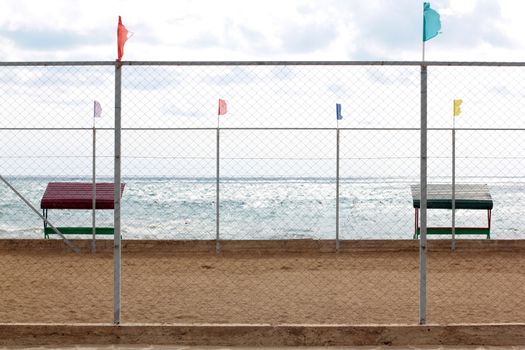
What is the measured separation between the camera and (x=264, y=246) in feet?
47.3

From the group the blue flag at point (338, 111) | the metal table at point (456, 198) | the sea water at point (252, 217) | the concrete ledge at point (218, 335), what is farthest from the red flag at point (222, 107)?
the concrete ledge at point (218, 335)

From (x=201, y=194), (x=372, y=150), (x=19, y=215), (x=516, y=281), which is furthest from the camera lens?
(x=201, y=194)

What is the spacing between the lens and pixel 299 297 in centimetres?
941

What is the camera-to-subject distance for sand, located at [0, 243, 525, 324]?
8.20m

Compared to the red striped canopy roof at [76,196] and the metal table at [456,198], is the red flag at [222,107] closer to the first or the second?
the red striped canopy roof at [76,196]

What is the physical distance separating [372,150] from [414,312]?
678cm

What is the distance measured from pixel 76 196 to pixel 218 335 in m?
9.43

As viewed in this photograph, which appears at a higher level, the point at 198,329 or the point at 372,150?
the point at 372,150

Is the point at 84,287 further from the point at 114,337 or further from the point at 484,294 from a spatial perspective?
the point at 484,294

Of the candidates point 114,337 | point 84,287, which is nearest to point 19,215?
point 84,287

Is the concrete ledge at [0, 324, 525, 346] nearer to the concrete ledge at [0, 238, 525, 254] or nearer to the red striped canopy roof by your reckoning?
the concrete ledge at [0, 238, 525, 254]

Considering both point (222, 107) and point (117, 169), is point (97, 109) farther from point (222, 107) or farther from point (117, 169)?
point (117, 169)

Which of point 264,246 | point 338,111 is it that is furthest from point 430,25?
point 264,246

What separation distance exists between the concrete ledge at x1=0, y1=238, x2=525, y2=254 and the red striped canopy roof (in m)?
0.98
